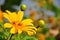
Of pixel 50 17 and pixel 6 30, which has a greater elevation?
pixel 6 30

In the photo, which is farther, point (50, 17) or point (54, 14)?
point (54, 14)

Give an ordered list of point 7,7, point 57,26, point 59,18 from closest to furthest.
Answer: point 7,7 → point 57,26 → point 59,18

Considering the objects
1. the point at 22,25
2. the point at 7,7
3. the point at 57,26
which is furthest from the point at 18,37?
the point at 57,26

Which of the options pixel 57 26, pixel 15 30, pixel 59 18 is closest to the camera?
pixel 15 30

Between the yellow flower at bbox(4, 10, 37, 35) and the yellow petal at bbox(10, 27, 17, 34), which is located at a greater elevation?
the yellow flower at bbox(4, 10, 37, 35)

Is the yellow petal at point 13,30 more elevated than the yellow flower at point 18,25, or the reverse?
the yellow flower at point 18,25

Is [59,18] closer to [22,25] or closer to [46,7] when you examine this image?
[46,7]

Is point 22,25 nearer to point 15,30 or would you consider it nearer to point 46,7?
point 15,30

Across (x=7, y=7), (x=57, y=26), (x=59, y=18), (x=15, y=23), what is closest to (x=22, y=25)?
(x=15, y=23)

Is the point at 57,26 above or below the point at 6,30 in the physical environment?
below
